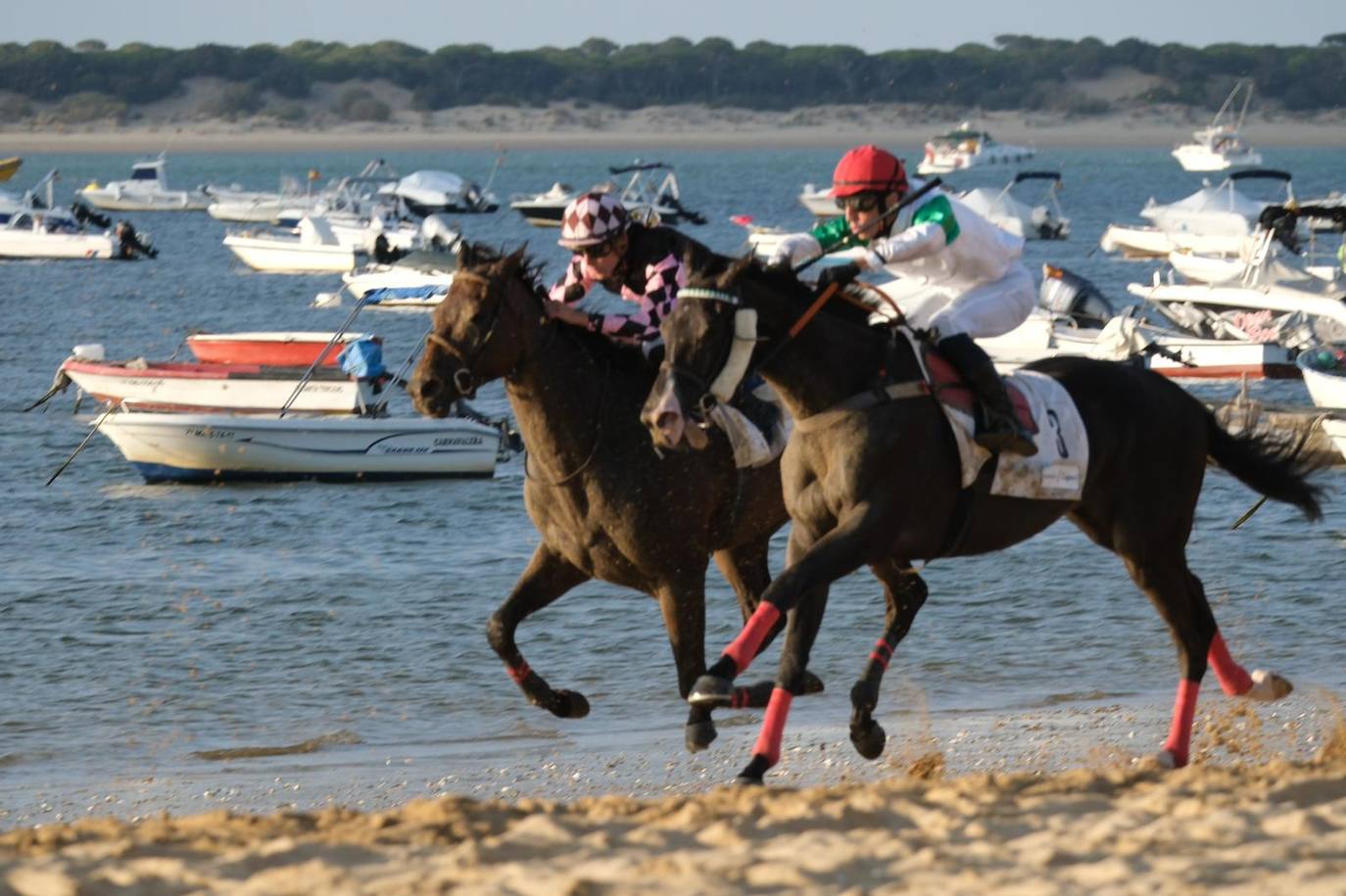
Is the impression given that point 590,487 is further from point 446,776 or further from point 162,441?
point 162,441

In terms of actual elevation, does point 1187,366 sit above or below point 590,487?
below

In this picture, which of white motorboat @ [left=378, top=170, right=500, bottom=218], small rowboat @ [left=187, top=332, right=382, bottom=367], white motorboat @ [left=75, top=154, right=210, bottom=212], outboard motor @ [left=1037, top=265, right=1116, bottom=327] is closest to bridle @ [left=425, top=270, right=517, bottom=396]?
small rowboat @ [left=187, top=332, right=382, bottom=367]

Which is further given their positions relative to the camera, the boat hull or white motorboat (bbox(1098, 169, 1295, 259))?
white motorboat (bbox(1098, 169, 1295, 259))

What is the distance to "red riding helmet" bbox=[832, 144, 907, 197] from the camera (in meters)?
9.48

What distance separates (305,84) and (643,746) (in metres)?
190

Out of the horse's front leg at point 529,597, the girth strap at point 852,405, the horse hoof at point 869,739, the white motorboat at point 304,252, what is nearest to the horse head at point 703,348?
the girth strap at point 852,405

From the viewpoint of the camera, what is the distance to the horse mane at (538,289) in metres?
9.52

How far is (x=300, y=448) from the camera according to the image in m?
24.1

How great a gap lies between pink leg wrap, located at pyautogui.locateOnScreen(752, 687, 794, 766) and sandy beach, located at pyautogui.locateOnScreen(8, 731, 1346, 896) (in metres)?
0.42

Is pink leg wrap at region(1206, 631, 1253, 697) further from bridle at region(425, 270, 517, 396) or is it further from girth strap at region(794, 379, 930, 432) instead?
bridle at region(425, 270, 517, 396)

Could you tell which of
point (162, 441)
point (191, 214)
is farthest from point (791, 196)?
point (162, 441)

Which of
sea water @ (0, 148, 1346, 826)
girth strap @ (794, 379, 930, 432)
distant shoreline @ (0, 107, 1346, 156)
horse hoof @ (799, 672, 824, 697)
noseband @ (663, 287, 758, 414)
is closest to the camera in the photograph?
noseband @ (663, 287, 758, 414)

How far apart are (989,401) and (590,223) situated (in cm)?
191

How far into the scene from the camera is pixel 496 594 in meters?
17.3
